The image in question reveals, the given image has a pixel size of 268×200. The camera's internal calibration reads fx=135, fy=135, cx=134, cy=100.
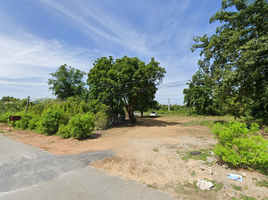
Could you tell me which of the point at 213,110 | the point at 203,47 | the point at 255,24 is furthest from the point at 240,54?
the point at 213,110

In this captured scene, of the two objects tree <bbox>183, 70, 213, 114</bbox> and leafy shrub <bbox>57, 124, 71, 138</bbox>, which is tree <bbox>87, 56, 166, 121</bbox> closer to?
leafy shrub <bbox>57, 124, 71, 138</bbox>

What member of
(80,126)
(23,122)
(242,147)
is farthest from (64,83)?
(242,147)

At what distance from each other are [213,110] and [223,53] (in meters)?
24.8

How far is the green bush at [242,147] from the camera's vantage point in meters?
3.85

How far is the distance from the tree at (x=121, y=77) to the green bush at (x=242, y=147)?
12049 mm

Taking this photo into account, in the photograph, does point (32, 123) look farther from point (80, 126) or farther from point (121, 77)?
point (121, 77)

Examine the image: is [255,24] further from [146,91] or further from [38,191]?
[38,191]

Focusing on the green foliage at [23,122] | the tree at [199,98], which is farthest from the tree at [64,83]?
the tree at [199,98]

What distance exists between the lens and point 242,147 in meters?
4.16

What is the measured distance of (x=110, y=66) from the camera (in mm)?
18203

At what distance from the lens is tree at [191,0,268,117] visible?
32.1 feet

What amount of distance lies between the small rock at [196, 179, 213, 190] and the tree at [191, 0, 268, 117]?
8626 millimetres

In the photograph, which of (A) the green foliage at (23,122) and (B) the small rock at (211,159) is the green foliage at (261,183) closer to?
(B) the small rock at (211,159)

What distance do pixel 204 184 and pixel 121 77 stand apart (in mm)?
13424
